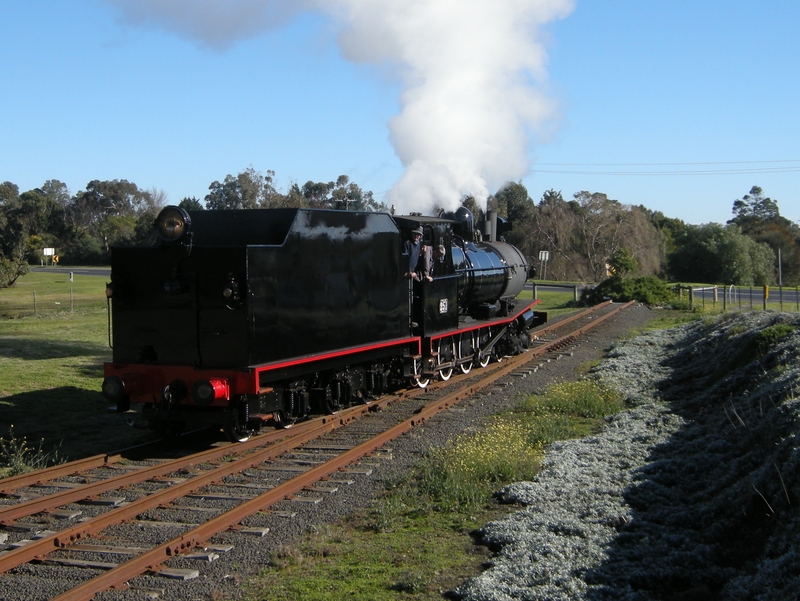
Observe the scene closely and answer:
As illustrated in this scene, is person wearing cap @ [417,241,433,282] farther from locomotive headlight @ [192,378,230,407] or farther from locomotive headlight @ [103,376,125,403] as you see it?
locomotive headlight @ [103,376,125,403]

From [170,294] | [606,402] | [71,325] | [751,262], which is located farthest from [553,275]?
[170,294]

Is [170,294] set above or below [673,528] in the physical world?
above

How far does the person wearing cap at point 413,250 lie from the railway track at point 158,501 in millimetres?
2423

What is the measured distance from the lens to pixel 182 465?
830 centimetres

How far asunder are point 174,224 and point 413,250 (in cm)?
432

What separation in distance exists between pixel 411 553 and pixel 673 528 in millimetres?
2144

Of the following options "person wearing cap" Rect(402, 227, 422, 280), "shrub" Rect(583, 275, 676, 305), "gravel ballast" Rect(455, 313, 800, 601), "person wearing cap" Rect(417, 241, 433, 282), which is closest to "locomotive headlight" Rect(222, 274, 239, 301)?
"gravel ballast" Rect(455, 313, 800, 601)

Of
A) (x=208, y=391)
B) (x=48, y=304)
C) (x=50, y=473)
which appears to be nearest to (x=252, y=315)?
(x=208, y=391)

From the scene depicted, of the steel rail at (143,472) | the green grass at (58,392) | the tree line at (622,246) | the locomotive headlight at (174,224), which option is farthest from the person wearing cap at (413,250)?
the tree line at (622,246)

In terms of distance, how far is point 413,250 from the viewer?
1205 centimetres

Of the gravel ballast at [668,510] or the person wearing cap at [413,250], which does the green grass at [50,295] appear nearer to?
the person wearing cap at [413,250]

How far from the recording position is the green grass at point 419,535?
525 centimetres

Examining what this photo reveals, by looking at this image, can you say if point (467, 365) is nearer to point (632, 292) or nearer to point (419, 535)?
point (419, 535)

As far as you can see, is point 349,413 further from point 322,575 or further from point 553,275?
point 553,275
